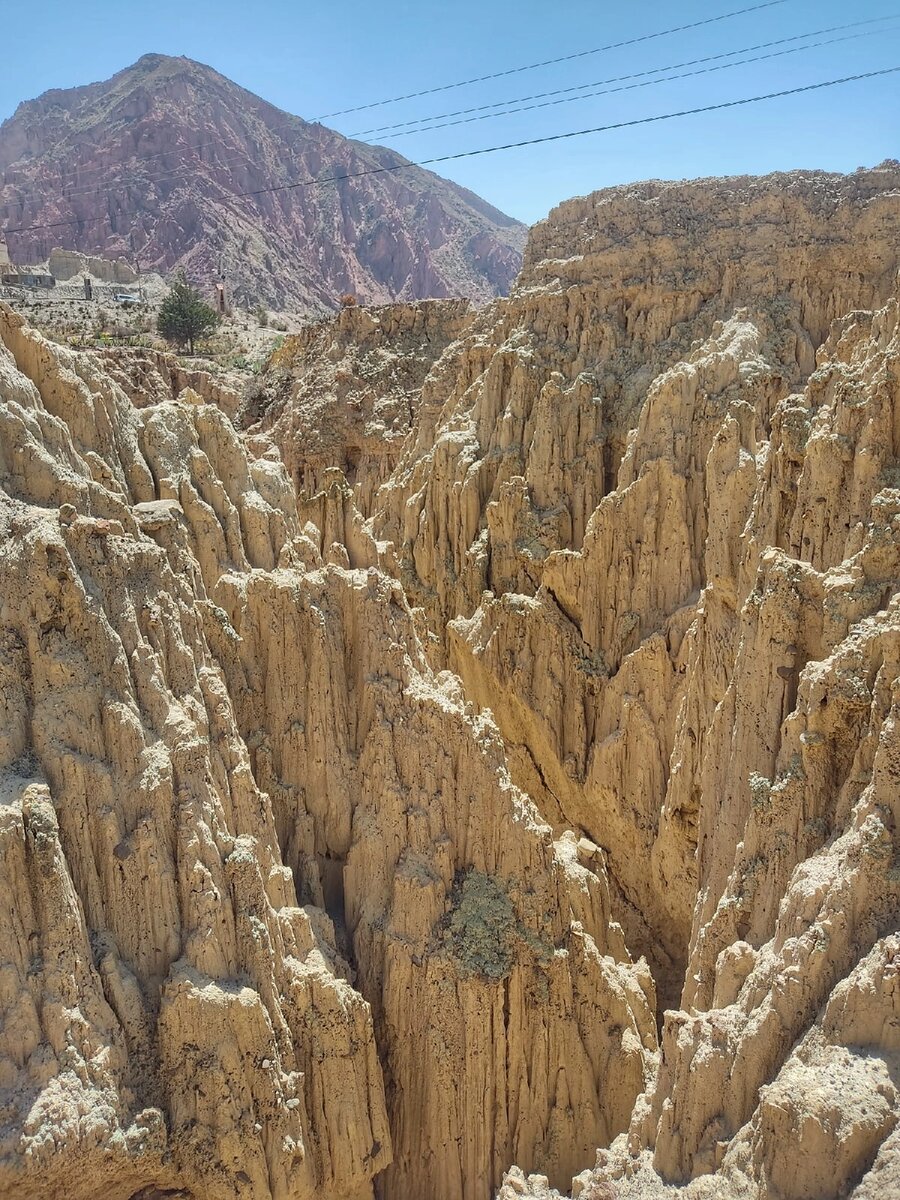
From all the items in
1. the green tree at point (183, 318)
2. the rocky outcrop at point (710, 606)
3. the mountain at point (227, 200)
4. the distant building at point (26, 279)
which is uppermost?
the mountain at point (227, 200)

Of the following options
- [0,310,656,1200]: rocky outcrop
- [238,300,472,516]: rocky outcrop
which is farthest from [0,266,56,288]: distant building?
[0,310,656,1200]: rocky outcrop

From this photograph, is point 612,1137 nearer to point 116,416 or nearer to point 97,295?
point 116,416

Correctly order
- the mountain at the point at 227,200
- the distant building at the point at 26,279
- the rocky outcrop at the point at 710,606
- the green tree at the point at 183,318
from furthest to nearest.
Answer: the mountain at the point at 227,200 → the distant building at the point at 26,279 → the green tree at the point at 183,318 → the rocky outcrop at the point at 710,606

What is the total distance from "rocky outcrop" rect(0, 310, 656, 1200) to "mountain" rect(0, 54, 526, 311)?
306 feet

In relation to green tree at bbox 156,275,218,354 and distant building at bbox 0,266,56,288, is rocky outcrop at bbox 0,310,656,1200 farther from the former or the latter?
distant building at bbox 0,266,56,288

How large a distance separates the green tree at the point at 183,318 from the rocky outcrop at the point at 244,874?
4387 cm

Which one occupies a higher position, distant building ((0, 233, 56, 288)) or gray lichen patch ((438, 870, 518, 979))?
distant building ((0, 233, 56, 288))

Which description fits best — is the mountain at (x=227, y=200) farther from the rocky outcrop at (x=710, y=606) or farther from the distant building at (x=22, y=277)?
the rocky outcrop at (x=710, y=606)

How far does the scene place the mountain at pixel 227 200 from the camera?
102375mm

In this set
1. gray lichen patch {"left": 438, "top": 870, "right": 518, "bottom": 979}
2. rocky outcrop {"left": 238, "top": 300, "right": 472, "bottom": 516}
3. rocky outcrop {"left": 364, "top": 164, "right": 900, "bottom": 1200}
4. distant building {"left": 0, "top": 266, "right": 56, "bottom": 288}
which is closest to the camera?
rocky outcrop {"left": 364, "top": 164, "right": 900, "bottom": 1200}

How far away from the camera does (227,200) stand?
357 ft

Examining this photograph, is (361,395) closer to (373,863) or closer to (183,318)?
(183,318)

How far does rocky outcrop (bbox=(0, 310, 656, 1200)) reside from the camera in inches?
370

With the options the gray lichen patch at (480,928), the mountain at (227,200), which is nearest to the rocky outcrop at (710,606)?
the gray lichen patch at (480,928)
